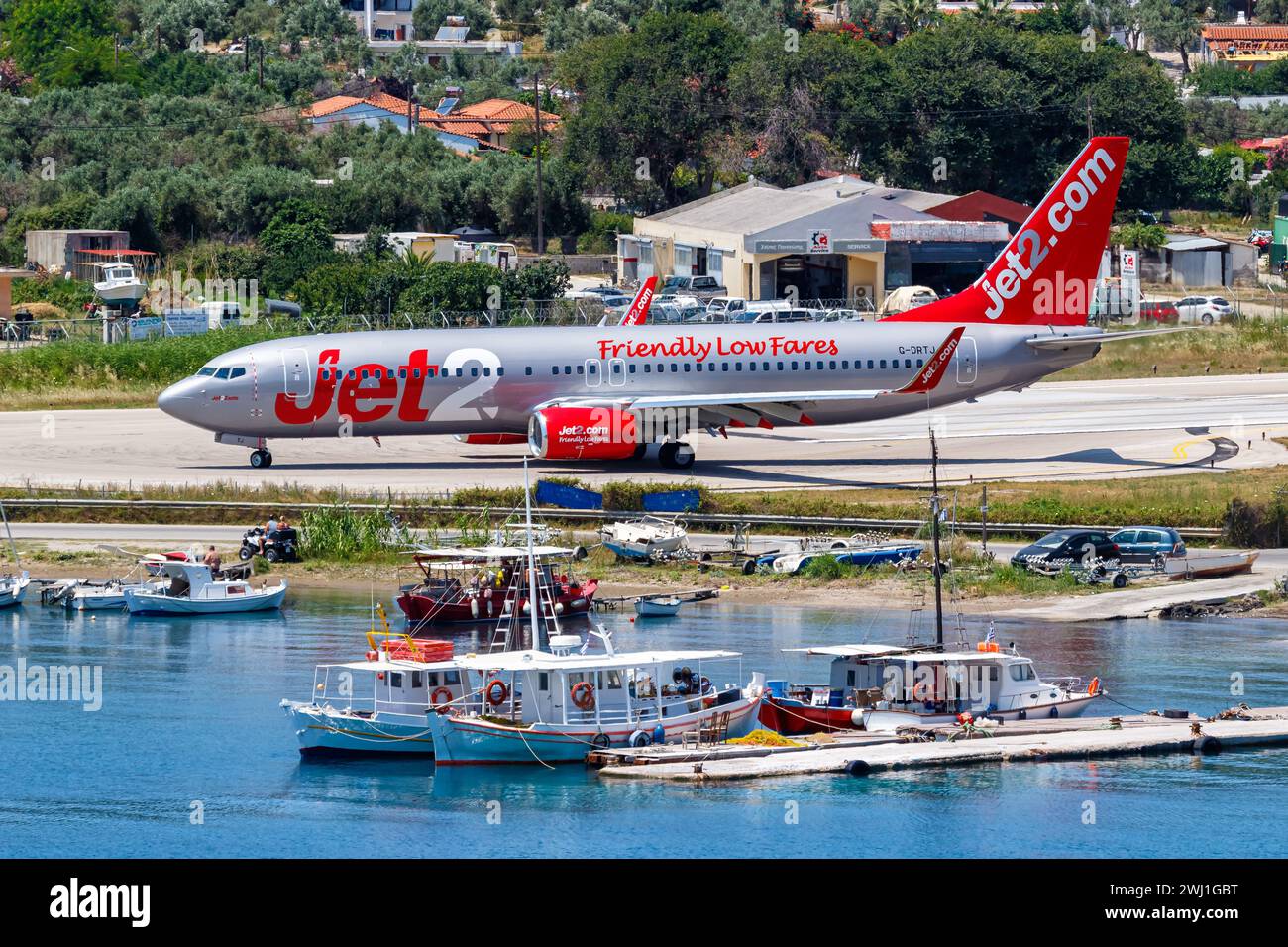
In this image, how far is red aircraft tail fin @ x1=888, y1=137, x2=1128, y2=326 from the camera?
8825 cm

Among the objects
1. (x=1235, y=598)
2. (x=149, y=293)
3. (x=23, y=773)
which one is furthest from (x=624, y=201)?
(x=23, y=773)

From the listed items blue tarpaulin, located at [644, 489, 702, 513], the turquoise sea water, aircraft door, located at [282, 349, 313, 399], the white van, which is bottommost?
the turquoise sea water

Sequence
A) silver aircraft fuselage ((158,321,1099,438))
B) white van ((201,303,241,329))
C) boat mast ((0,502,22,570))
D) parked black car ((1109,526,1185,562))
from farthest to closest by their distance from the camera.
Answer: white van ((201,303,241,329))
silver aircraft fuselage ((158,321,1099,438))
boat mast ((0,502,22,570))
parked black car ((1109,526,1185,562))

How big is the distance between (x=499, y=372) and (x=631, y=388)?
18.8 ft

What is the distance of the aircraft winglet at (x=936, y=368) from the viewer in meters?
84.8

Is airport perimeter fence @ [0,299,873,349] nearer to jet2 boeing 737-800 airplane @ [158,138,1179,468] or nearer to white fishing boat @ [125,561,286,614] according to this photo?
jet2 boeing 737-800 airplane @ [158,138,1179,468]

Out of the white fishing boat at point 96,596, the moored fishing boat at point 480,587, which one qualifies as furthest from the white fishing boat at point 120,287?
the moored fishing boat at point 480,587

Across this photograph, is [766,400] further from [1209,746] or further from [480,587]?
[1209,746]

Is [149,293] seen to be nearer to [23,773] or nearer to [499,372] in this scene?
[499,372]

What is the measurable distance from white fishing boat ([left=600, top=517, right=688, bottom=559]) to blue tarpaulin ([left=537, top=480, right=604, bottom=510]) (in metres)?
3.86

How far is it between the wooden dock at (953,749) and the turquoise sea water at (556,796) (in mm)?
391

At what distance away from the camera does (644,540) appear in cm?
7469

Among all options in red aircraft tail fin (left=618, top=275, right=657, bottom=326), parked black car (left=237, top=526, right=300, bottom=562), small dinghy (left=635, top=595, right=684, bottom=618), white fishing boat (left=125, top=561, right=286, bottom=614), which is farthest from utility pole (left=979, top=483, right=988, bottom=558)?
parked black car (left=237, top=526, right=300, bottom=562)

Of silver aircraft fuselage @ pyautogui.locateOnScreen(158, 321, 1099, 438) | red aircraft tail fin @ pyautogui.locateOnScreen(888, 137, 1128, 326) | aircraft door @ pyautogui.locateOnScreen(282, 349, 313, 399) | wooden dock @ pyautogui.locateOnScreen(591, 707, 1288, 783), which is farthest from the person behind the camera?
red aircraft tail fin @ pyautogui.locateOnScreen(888, 137, 1128, 326)
